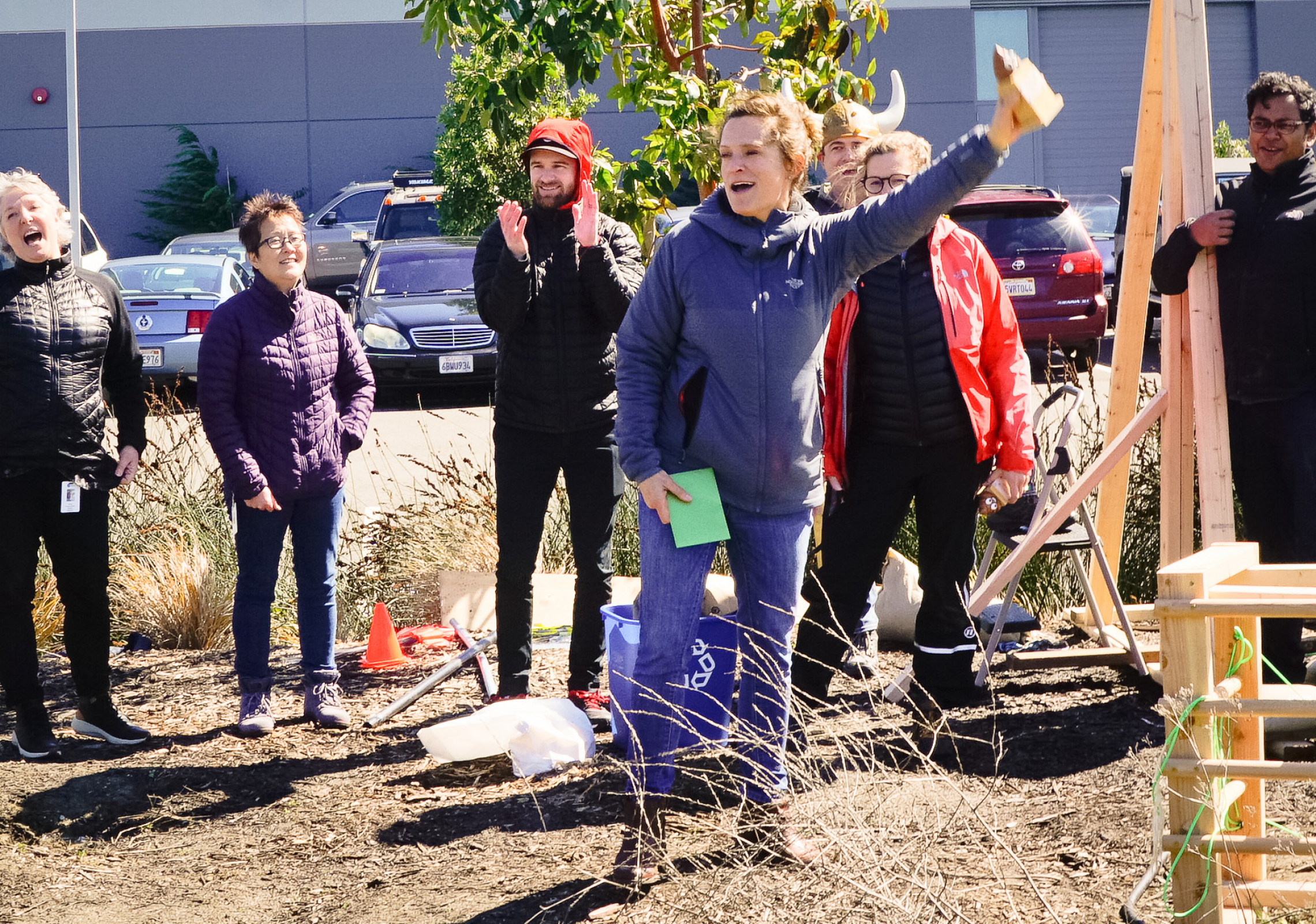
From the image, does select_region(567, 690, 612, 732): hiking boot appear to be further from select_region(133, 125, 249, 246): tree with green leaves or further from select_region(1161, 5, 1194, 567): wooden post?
select_region(133, 125, 249, 246): tree with green leaves

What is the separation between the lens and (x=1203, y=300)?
4410 millimetres

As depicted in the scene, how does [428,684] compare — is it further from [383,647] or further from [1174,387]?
[1174,387]

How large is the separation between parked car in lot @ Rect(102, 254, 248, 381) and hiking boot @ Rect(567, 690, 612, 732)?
9186mm

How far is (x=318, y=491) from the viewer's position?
494 centimetres

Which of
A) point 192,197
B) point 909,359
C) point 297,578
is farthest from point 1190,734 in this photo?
point 192,197

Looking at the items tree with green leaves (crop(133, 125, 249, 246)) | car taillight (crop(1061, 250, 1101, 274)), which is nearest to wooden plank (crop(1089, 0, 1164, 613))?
car taillight (crop(1061, 250, 1101, 274))

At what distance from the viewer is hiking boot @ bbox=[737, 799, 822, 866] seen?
9.88 ft

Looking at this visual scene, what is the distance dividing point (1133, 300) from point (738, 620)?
8.54 ft

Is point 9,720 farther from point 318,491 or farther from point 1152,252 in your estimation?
point 1152,252

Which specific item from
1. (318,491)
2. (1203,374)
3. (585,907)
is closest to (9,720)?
(318,491)

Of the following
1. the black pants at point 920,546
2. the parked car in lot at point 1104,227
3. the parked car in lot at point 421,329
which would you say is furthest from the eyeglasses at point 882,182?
the parked car in lot at point 1104,227

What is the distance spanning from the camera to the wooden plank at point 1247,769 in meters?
2.75

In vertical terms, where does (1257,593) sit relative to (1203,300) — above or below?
below

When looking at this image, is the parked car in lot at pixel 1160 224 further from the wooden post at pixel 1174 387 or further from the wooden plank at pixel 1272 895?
the wooden plank at pixel 1272 895
